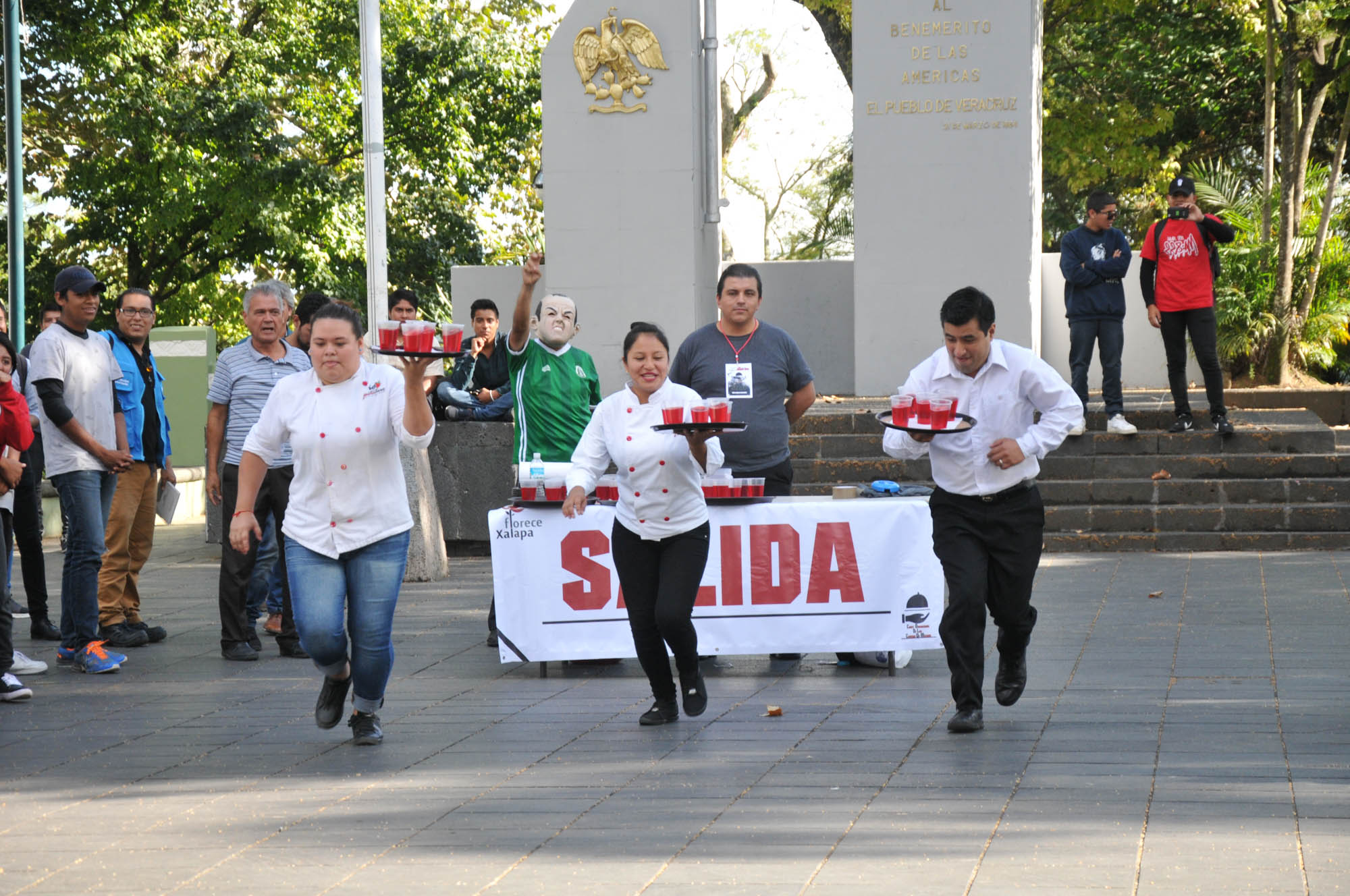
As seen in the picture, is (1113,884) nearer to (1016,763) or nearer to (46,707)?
(1016,763)

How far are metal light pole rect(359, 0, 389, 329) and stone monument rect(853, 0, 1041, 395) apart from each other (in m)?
7.27

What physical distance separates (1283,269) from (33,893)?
17447mm

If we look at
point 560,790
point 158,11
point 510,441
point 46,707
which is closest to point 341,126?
point 158,11

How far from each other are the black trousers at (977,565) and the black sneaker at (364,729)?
246cm

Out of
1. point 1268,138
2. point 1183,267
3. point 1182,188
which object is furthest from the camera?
point 1268,138

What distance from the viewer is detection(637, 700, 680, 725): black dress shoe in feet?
22.2

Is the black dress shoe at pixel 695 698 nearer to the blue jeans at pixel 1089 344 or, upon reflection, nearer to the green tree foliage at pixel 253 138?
the blue jeans at pixel 1089 344

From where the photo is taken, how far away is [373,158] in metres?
12.2

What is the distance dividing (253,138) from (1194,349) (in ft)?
64.3

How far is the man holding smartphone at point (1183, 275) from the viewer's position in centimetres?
1302

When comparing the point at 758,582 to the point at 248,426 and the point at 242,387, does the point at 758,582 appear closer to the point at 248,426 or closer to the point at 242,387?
the point at 248,426

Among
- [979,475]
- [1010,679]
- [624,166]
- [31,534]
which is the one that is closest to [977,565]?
[979,475]

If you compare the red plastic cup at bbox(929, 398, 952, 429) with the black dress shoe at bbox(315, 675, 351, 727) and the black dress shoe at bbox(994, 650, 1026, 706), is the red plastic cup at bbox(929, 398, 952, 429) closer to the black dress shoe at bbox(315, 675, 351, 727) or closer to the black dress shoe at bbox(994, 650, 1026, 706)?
the black dress shoe at bbox(994, 650, 1026, 706)

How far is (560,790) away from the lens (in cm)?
560
